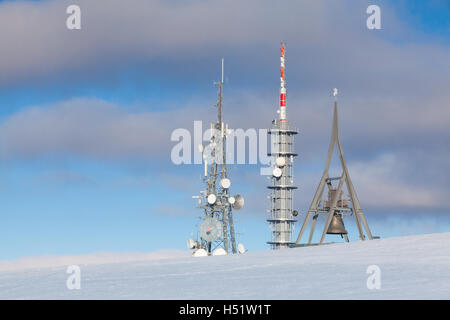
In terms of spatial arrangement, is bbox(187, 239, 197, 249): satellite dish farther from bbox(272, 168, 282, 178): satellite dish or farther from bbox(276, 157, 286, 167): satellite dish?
bbox(276, 157, 286, 167): satellite dish

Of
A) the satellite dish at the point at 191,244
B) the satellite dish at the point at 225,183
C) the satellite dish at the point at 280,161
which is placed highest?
the satellite dish at the point at 280,161

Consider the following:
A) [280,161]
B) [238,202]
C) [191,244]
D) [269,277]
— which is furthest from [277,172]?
[269,277]

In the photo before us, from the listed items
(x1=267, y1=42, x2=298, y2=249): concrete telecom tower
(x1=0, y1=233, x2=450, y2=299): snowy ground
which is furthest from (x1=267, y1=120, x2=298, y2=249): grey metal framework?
(x1=0, y1=233, x2=450, y2=299): snowy ground

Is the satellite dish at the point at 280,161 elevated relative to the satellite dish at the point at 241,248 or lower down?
elevated

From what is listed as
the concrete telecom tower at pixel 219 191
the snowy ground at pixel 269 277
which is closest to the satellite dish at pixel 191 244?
the concrete telecom tower at pixel 219 191

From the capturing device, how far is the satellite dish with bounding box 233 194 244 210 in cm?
8819

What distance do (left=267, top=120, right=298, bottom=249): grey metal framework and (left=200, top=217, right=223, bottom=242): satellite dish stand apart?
2695 cm

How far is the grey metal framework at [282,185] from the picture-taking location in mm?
110812

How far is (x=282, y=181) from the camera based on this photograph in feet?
365

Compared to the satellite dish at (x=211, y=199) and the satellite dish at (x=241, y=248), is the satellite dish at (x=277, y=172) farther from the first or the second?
the satellite dish at (x=241, y=248)
